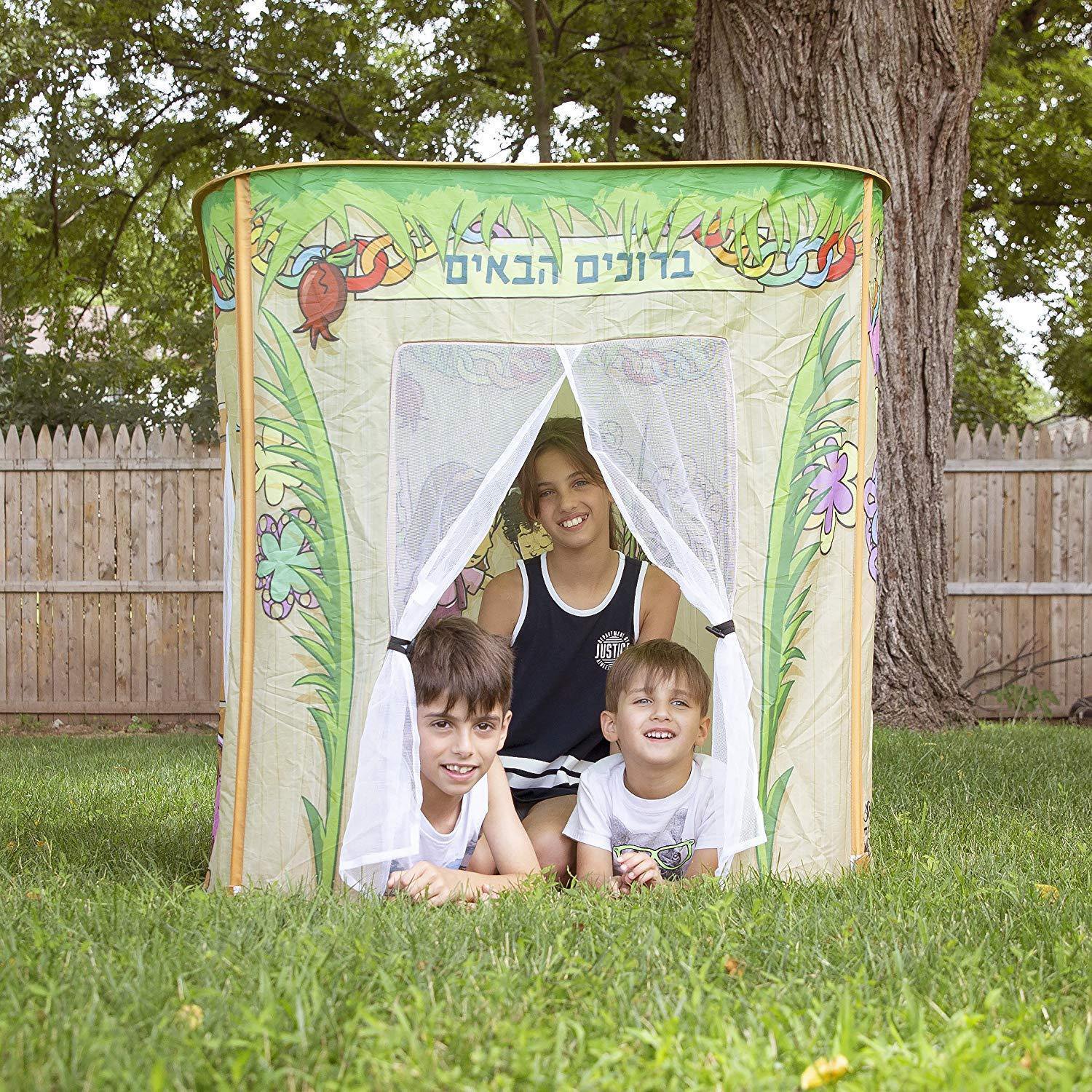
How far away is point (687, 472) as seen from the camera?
130 inches

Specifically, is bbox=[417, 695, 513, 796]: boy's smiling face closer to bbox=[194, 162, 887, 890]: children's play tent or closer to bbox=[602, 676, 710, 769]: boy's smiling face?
bbox=[194, 162, 887, 890]: children's play tent

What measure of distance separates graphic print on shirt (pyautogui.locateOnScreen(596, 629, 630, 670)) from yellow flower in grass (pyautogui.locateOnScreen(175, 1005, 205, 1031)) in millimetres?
2011

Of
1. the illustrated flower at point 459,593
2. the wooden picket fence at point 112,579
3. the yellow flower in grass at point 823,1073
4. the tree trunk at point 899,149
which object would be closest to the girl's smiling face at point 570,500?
the illustrated flower at point 459,593

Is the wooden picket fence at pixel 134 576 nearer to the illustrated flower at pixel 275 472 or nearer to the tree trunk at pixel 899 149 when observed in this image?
the tree trunk at pixel 899 149

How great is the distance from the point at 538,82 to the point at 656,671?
7.92m

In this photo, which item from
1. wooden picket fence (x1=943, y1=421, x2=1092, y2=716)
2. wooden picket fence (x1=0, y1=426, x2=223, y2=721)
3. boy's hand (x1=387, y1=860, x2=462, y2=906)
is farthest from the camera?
wooden picket fence (x1=0, y1=426, x2=223, y2=721)

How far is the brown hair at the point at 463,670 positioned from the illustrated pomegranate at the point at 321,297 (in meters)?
0.86

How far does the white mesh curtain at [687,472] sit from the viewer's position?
10.5 feet

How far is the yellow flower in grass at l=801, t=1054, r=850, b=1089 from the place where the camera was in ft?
5.93

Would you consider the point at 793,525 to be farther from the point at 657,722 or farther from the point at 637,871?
the point at 637,871

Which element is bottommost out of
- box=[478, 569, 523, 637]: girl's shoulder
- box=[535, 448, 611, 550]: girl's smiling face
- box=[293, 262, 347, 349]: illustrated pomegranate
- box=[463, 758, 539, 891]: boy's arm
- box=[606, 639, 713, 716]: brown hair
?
box=[463, 758, 539, 891]: boy's arm

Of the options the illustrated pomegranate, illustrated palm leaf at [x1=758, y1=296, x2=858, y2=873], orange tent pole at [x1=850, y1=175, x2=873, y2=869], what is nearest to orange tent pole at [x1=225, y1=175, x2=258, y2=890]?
the illustrated pomegranate

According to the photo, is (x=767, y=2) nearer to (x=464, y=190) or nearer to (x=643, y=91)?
(x=464, y=190)

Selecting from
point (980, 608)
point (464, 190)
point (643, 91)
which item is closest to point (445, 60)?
point (643, 91)
